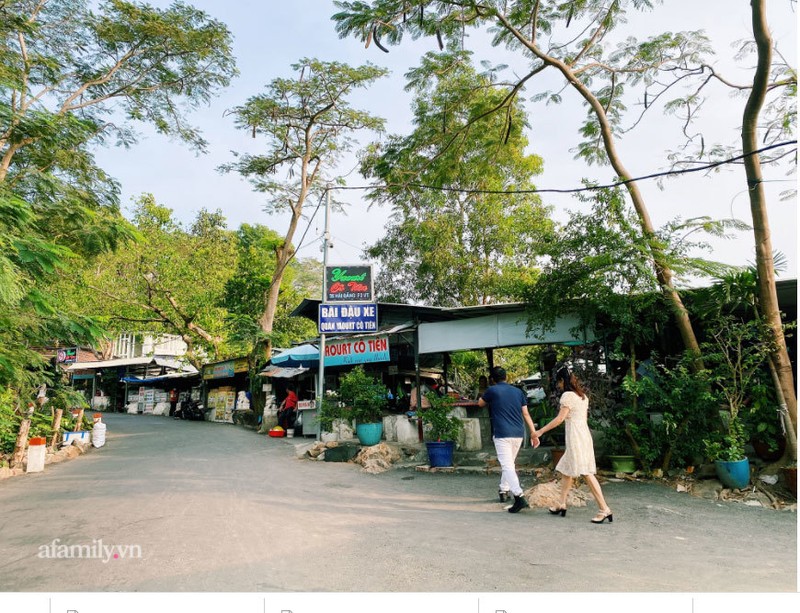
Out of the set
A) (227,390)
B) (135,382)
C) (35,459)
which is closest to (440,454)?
(35,459)

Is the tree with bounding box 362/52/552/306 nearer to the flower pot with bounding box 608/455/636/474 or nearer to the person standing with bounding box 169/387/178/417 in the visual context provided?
the flower pot with bounding box 608/455/636/474

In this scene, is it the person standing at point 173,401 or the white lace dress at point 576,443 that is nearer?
the white lace dress at point 576,443

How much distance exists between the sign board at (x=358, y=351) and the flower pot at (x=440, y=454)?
3.21m

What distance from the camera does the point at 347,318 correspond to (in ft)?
40.9

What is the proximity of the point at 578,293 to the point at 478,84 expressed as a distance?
4644mm

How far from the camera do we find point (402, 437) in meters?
11.4

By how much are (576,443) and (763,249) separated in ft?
12.8

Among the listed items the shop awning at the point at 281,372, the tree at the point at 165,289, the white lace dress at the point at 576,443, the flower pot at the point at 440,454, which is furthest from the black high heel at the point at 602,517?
the tree at the point at 165,289

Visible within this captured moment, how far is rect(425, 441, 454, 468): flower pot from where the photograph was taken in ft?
29.9

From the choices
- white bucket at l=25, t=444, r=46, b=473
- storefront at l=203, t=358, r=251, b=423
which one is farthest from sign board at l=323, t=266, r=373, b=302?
storefront at l=203, t=358, r=251, b=423

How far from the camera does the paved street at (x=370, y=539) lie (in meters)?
3.69

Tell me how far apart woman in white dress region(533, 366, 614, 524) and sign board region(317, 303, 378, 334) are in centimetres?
698

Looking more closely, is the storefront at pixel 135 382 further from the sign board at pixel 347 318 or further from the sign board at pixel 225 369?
the sign board at pixel 347 318

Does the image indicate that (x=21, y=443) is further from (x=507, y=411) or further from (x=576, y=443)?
(x=576, y=443)
